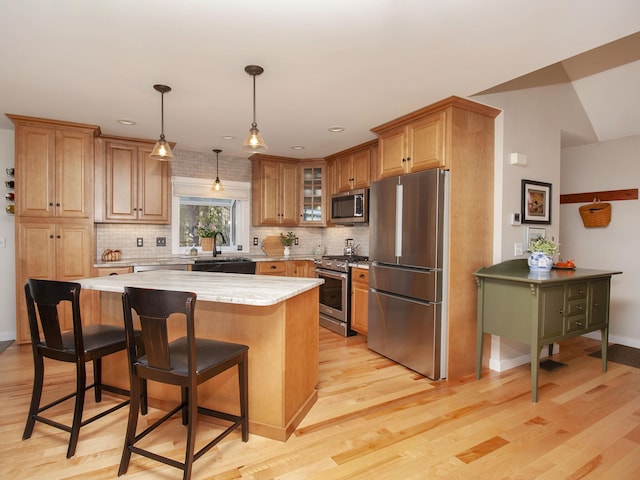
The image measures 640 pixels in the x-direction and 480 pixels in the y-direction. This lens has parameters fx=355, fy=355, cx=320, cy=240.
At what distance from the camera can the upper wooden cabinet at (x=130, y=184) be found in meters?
4.12

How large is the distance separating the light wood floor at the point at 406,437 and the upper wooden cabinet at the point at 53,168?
1613 millimetres

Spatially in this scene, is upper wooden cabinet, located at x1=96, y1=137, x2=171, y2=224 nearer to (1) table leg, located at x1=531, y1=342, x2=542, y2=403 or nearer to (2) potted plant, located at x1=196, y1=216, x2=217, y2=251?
(2) potted plant, located at x1=196, y1=216, x2=217, y2=251

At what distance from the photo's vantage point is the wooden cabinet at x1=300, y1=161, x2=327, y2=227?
5.36 m

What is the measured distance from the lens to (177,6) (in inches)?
70.8

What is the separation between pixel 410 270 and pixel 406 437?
1415 mm

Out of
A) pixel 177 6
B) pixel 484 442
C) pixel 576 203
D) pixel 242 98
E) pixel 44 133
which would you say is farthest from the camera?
pixel 576 203

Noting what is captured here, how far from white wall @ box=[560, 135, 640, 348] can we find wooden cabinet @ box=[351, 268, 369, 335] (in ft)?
8.94

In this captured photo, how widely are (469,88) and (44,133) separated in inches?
161

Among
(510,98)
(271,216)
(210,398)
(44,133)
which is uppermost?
(510,98)

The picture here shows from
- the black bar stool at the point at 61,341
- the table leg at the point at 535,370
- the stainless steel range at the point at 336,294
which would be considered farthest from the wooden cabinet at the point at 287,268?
the table leg at the point at 535,370

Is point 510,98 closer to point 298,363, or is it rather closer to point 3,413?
point 298,363

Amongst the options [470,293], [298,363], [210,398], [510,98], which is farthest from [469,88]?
[210,398]

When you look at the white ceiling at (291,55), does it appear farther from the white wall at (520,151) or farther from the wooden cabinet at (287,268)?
the wooden cabinet at (287,268)

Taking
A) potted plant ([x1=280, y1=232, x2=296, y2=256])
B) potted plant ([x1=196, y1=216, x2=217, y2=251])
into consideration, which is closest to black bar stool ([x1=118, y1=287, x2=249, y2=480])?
potted plant ([x1=196, y1=216, x2=217, y2=251])
